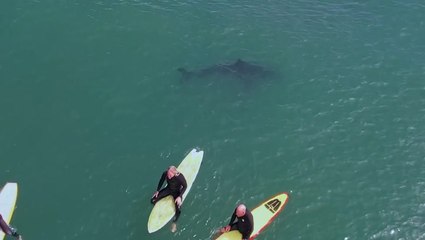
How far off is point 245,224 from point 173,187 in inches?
161

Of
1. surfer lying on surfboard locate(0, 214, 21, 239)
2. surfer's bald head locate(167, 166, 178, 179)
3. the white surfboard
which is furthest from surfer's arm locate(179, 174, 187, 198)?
the white surfboard

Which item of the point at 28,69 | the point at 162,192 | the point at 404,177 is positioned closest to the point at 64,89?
the point at 28,69

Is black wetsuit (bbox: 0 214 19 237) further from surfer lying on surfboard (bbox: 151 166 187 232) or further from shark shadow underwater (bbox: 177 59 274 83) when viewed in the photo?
shark shadow underwater (bbox: 177 59 274 83)

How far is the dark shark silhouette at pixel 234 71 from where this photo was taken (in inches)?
1350

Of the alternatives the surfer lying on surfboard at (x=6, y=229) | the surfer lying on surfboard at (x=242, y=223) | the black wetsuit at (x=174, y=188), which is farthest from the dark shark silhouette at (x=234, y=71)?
the surfer lying on surfboard at (x=6, y=229)

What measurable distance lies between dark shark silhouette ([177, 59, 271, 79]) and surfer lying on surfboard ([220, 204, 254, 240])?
13.2 meters

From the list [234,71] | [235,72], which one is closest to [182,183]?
[235,72]

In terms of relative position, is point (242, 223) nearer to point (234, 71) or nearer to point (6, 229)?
point (6, 229)

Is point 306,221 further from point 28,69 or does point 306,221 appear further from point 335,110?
point 28,69

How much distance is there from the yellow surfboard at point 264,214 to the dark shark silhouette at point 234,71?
1064 cm

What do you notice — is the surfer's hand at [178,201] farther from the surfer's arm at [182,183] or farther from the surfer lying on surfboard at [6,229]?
the surfer lying on surfboard at [6,229]

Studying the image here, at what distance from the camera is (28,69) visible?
3397 centimetres

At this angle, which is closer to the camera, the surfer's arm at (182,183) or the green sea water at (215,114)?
the surfer's arm at (182,183)

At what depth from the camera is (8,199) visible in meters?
25.4
